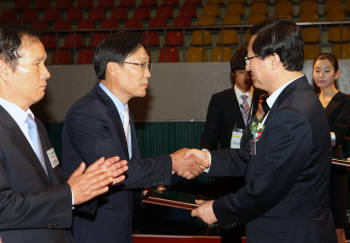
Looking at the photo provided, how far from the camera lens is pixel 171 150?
5.71 metres

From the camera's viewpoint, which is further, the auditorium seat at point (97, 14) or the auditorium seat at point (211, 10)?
the auditorium seat at point (97, 14)

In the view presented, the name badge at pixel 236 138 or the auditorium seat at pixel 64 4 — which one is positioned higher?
the auditorium seat at pixel 64 4

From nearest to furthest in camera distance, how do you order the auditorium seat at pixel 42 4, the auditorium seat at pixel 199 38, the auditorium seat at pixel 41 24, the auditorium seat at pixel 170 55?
the auditorium seat at pixel 170 55
the auditorium seat at pixel 199 38
the auditorium seat at pixel 41 24
the auditorium seat at pixel 42 4

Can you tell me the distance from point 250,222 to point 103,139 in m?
0.83

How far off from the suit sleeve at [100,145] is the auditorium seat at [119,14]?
22.7ft

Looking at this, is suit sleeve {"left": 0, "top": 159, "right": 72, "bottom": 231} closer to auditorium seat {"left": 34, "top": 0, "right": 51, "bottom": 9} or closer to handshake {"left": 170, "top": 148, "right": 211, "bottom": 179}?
handshake {"left": 170, "top": 148, "right": 211, "bottom": 179}

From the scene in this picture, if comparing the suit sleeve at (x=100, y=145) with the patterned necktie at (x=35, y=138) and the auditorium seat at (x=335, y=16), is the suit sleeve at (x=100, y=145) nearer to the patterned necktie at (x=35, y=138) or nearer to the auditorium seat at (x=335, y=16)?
the patterned necktie at (x=35, y=138)

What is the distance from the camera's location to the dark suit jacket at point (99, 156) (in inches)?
78.8

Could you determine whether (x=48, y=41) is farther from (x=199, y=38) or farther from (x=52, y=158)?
(x=52, y=158)

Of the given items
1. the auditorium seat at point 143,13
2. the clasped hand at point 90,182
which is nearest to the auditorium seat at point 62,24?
the auditorium seat at point 143,13

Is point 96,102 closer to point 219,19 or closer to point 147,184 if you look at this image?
point 147,184

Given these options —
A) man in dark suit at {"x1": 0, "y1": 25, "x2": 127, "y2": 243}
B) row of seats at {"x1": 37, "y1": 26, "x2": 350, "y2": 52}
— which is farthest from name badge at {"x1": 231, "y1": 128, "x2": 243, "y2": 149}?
row of seats at {"x1": 37, "y1": 26, "x2": 350, "y2": 52}

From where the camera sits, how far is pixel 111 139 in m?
2.03

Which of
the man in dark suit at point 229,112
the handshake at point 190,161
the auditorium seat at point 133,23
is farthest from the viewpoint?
the auditorium seat at point 133,23
